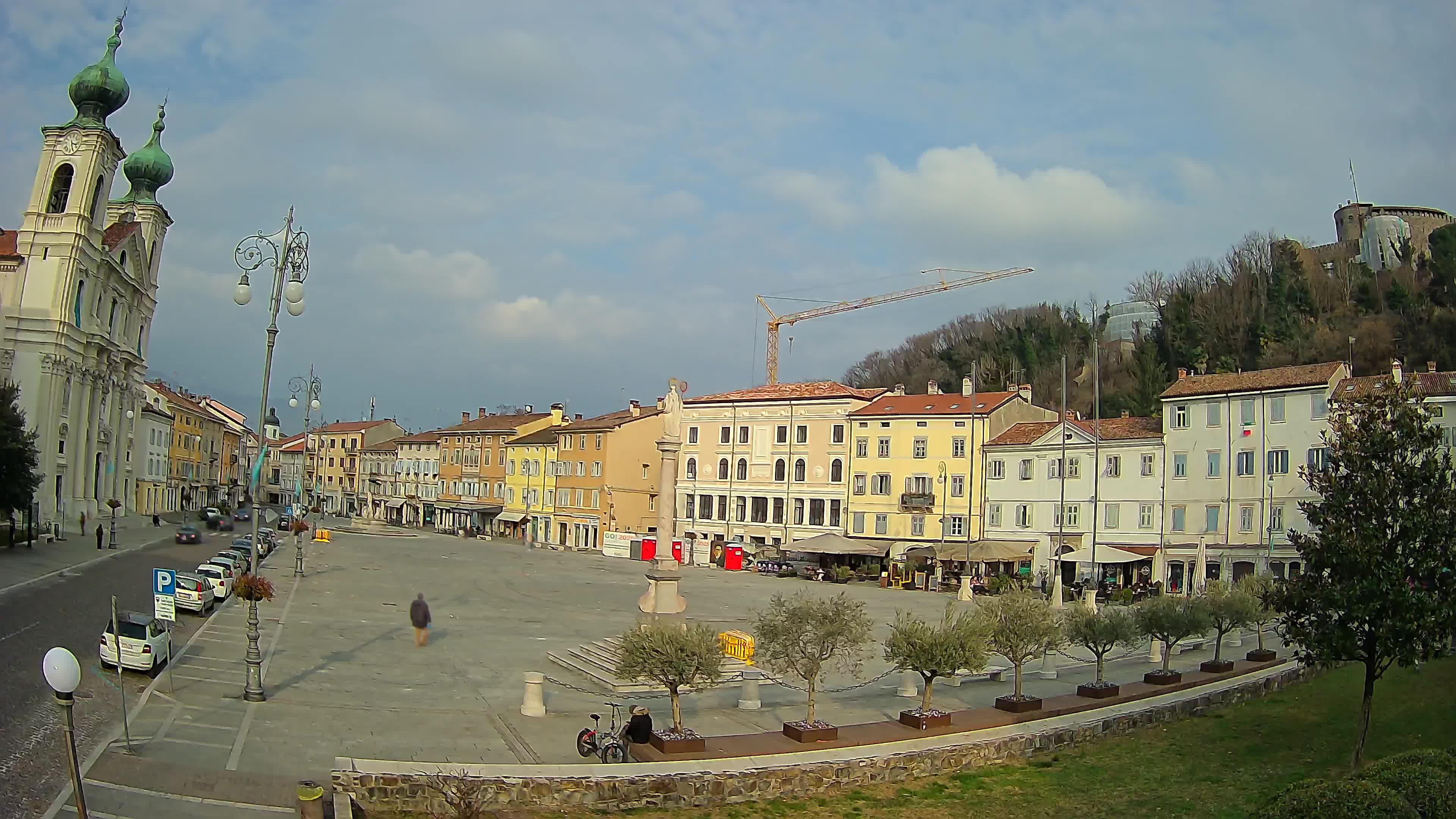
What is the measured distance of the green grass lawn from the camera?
14695 millimetres

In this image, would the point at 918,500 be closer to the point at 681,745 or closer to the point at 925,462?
the point at 925,462

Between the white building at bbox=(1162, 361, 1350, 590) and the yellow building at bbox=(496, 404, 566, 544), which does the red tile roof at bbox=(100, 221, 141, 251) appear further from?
the white building at bbox=(1162, 361, 1350, 590)

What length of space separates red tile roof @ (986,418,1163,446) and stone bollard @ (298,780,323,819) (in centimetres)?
4699

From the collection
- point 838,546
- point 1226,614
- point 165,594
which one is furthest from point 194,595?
point 838,546

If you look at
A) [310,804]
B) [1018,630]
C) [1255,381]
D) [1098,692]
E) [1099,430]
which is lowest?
[1098,692]

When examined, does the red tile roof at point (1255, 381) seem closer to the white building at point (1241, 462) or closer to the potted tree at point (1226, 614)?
the white building at point (1241, 462)

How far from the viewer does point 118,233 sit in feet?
249

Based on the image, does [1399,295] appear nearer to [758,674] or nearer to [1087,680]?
[1087,680]

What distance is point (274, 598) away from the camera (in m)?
35.8

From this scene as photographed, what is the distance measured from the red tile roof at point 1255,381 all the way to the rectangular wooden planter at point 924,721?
127 feet

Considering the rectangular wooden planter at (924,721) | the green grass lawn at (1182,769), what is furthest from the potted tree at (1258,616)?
the rectangular wooden planter at (924,721)

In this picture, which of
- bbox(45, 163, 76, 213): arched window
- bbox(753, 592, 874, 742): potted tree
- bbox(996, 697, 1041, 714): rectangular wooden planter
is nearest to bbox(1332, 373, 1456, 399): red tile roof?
bbox(996, 697, 1041, 714): rectangular wooden planter

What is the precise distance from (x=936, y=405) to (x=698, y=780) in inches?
2090

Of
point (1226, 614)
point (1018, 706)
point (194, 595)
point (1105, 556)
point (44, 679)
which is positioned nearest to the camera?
point (44, 679)
